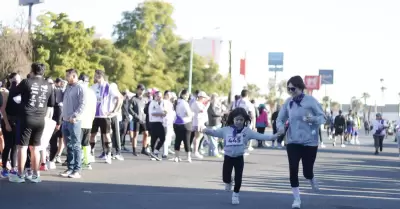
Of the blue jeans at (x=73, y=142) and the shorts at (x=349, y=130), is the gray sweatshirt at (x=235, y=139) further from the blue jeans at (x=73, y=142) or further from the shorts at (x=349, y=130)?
the shorts at (x=349, y=130)

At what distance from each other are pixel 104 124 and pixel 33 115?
13.2 ft

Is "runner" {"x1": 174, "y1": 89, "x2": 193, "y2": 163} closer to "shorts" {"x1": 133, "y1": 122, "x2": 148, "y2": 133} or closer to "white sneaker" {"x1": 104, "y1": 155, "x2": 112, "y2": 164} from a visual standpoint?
"shorts" {"x1": 133, "y1": 122, "x2": 148, "y2": 133}

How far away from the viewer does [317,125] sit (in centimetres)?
1072

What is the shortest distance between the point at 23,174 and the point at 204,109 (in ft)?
28.4

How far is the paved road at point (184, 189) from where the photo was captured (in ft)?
34.0

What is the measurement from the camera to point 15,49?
145 ft

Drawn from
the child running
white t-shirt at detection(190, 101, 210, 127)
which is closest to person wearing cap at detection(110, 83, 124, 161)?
white t-shirt at detection(190, 101, 210, 127)

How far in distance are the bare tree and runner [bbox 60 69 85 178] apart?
97.6 feet

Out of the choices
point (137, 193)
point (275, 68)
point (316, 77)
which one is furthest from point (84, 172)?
point (275, 68)

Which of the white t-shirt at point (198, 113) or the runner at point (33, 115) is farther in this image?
the white t-shirt at point (198, 113)

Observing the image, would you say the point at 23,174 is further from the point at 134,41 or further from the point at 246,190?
the point at 134,41

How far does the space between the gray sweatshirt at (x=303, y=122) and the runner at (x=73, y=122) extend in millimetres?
4120

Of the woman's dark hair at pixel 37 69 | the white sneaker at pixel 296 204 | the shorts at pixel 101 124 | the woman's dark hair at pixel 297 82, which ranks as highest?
the woman's dark hair at pixel 37 69

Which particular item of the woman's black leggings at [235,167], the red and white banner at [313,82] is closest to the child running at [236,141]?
the woman's black leggings at [235,167]
